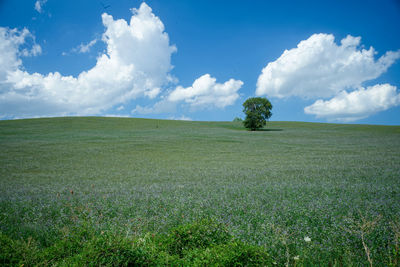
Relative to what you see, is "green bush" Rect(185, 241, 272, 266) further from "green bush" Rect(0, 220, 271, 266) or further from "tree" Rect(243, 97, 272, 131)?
"tree" Rect(243, 97, 272, 131)

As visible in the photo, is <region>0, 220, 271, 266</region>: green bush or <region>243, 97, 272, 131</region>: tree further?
<region>243, 97, 272, 131</region>: tree

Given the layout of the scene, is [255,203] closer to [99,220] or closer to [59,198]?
[99,220]

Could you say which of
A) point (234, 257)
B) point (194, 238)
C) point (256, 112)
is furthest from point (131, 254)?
point (256, 112)

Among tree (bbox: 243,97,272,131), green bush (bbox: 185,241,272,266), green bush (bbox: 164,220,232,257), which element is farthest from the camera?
tree (bbox: 243,97,272,131)

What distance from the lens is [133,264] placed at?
2678 millimetres

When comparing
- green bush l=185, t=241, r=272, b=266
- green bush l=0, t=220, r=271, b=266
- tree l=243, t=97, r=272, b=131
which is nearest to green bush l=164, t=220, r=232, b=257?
green bush l=0, t=220, r=271, b=266

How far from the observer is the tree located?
196 feet

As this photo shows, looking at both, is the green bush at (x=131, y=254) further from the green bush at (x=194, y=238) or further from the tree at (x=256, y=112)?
the tree at (x=256, y=112)

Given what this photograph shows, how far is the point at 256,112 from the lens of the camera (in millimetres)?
60094

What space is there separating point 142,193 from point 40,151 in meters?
21.1

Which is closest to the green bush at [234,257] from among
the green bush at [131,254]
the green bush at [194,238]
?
the green bush at [131,254]

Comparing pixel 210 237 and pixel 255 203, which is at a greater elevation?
pixel 210 237

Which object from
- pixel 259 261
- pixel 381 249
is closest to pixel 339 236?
pixel 381 249

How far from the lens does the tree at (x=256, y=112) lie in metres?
59.6
